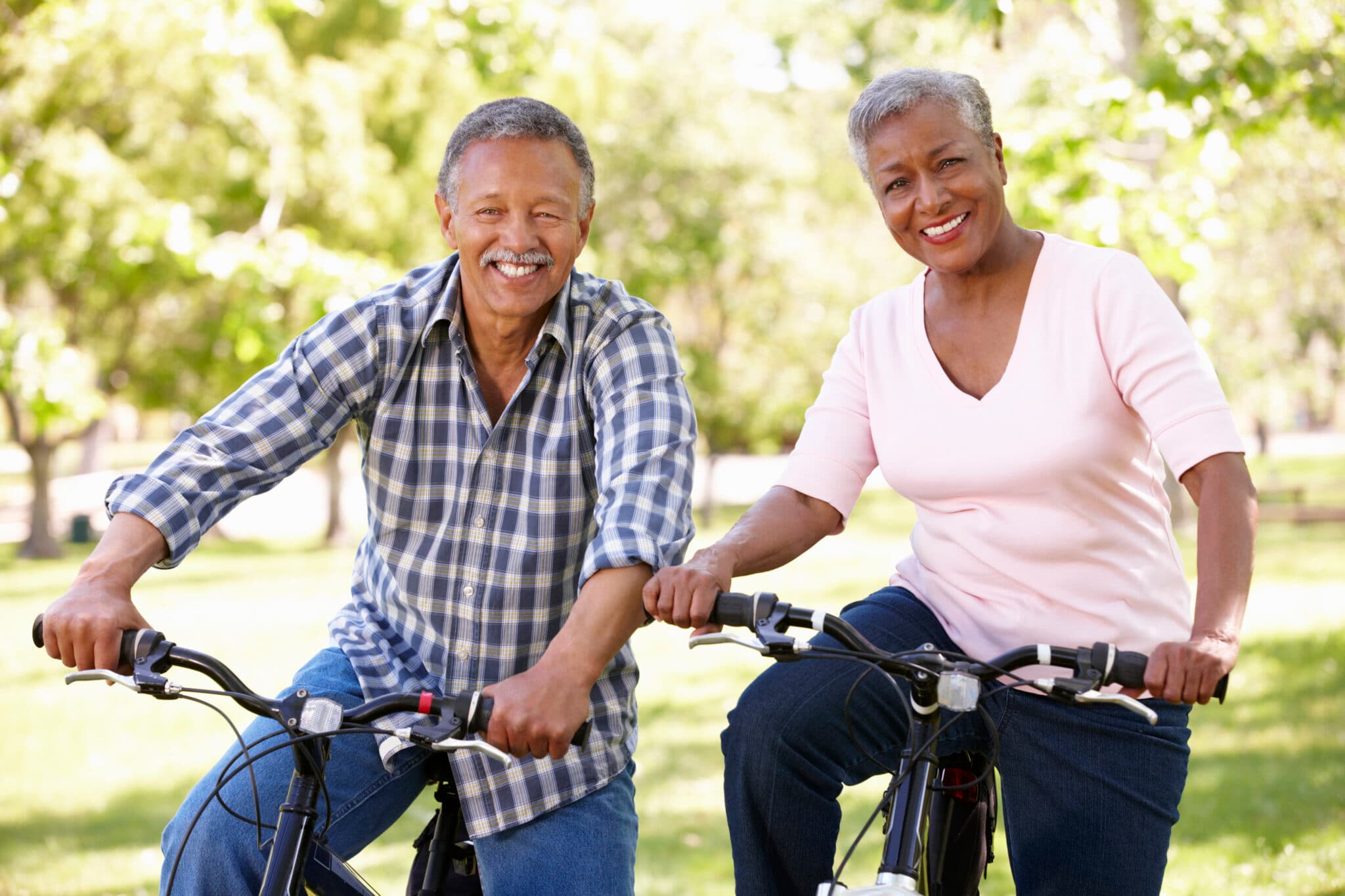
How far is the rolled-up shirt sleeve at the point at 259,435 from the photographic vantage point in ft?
9.11

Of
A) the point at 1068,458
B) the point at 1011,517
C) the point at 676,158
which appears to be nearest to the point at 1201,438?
the point at 1068,458

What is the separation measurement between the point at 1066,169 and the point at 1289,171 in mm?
11161

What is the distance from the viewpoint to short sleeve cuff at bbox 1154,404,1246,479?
261 cm

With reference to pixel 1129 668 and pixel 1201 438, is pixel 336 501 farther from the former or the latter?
pixel 1129 668

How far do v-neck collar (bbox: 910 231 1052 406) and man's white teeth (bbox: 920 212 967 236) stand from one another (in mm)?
196

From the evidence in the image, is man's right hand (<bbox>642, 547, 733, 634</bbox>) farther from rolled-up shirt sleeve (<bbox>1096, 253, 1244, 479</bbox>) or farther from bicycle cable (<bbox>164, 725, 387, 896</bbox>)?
rolled-up shirt sleeve (<bbox>1096, 253, 1244, 479</bbox>)

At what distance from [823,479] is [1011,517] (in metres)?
0.45

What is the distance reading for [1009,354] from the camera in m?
2.92

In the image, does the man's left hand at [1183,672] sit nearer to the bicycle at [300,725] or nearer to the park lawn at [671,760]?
the park lawn at [671,760]

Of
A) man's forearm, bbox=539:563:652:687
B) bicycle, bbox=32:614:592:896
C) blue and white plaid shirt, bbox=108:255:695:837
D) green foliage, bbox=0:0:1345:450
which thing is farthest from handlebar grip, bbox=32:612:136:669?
green foliage, bbox=0:0:1345:450

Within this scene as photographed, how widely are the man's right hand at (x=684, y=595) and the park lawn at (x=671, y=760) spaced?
40.2 inches

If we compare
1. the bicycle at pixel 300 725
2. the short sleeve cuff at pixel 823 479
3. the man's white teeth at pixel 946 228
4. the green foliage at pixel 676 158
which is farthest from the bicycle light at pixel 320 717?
the green foliage at pixel 676 158

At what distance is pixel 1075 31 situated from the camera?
17969 mm

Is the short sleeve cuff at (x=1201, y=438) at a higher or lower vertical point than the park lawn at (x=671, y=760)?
higher
